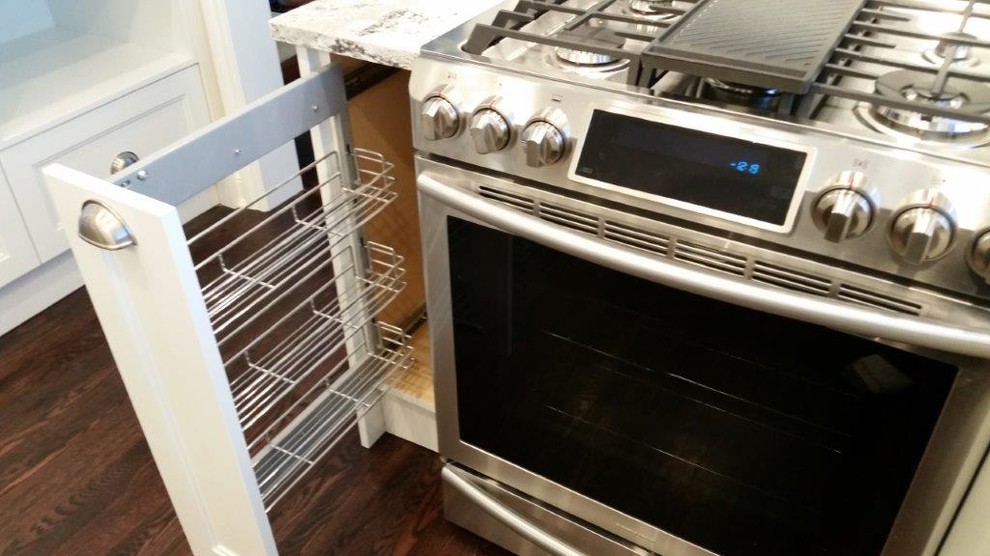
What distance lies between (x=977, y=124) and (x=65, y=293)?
6.60ft

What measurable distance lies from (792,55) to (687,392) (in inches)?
15.5

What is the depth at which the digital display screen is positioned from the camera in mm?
754

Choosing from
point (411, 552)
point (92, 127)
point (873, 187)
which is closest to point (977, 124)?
point (873, 187)

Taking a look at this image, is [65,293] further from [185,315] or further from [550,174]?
[550,174]

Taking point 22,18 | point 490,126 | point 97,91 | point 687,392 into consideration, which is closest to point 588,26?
point 490,126

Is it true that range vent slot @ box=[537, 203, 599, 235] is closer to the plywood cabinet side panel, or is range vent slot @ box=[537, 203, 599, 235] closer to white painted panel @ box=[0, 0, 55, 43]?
the plywood cabinet side panel

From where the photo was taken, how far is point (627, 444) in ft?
3.42

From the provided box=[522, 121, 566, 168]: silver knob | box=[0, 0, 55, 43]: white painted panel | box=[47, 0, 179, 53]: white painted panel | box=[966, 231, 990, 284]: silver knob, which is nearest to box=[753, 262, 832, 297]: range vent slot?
box=[966, 231, 990, 284]: silver knob

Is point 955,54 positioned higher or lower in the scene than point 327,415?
higher

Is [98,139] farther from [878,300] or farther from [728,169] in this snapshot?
[878,300]

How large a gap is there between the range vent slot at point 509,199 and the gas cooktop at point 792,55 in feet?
0.47

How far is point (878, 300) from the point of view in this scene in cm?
76

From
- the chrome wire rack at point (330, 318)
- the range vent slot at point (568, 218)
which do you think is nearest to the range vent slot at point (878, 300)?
the range vent slot at point (568, 218)

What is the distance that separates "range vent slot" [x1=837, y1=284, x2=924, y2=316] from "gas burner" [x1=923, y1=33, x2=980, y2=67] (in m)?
0.28
